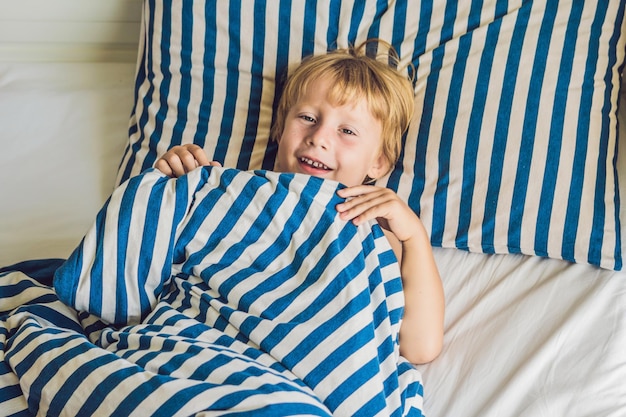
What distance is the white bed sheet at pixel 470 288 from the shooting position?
1.05 meters

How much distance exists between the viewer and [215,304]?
3.53 ft

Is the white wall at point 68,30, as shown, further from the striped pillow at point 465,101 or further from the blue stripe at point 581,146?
the blue stripe at point 581,146

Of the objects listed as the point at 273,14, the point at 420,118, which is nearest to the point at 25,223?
the point at 273,14

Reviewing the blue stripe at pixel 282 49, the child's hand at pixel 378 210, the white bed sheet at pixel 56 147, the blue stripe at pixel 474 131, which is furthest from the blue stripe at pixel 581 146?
the white bed sheet at pixel 56 147

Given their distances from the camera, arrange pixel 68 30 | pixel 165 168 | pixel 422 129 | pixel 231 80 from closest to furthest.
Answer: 1. pixel 165 168
2. pixel 422 129
3. pixel 231 80
4. pixel 68 30

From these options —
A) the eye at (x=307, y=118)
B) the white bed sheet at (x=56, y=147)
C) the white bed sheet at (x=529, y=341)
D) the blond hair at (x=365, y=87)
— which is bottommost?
the white bed sheet at (x=529, y=341)

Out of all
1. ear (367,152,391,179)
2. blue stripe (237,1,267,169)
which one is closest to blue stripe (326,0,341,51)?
blue stripe (237,1,267,169)

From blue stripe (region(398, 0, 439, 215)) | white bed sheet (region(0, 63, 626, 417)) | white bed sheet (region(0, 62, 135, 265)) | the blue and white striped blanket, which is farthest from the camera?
white bed sheet (region(0, 62, 135, 265))

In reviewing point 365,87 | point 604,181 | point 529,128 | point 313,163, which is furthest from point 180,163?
point 604,181

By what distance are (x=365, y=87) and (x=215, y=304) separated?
43cm

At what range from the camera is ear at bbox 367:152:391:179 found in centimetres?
133

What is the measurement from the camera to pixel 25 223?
4.66 feet

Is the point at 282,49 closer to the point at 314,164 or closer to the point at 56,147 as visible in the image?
the point at 314,164

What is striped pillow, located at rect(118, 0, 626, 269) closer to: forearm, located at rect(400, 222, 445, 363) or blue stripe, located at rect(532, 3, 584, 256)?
blue stripe, located at rect(532, 3, 584, 256)
